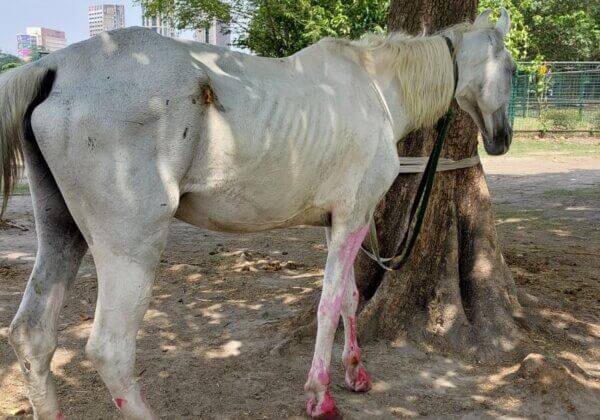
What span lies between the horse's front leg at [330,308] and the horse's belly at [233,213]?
0.21 meters

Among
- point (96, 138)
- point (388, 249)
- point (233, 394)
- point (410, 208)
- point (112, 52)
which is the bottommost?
point (233, 394)

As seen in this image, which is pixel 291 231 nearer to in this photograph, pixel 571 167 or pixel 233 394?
pixel 233 394

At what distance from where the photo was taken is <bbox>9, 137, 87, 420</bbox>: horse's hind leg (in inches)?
114

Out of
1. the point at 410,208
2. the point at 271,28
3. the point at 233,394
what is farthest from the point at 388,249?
the point at 271,28

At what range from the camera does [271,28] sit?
1898cm

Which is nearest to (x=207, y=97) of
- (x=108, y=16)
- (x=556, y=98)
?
(x=556, y=98)

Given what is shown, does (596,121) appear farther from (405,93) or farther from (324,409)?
(324,409)

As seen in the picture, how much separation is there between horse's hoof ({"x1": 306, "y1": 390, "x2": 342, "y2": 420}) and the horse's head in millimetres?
1813

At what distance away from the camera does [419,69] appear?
3650 mm

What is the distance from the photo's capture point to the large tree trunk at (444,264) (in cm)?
437

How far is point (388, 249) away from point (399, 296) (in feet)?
1.19

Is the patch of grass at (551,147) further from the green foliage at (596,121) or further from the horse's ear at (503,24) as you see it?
the horse's ear at (503,24)

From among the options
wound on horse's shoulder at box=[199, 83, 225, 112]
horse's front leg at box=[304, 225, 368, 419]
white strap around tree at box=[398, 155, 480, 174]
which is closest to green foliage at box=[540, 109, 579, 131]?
white strap around tree at box=[398, 155, 480, 174]

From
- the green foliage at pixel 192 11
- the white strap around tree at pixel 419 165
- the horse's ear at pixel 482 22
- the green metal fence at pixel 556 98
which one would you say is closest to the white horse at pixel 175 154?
the horse's ear at pixel 482 22
